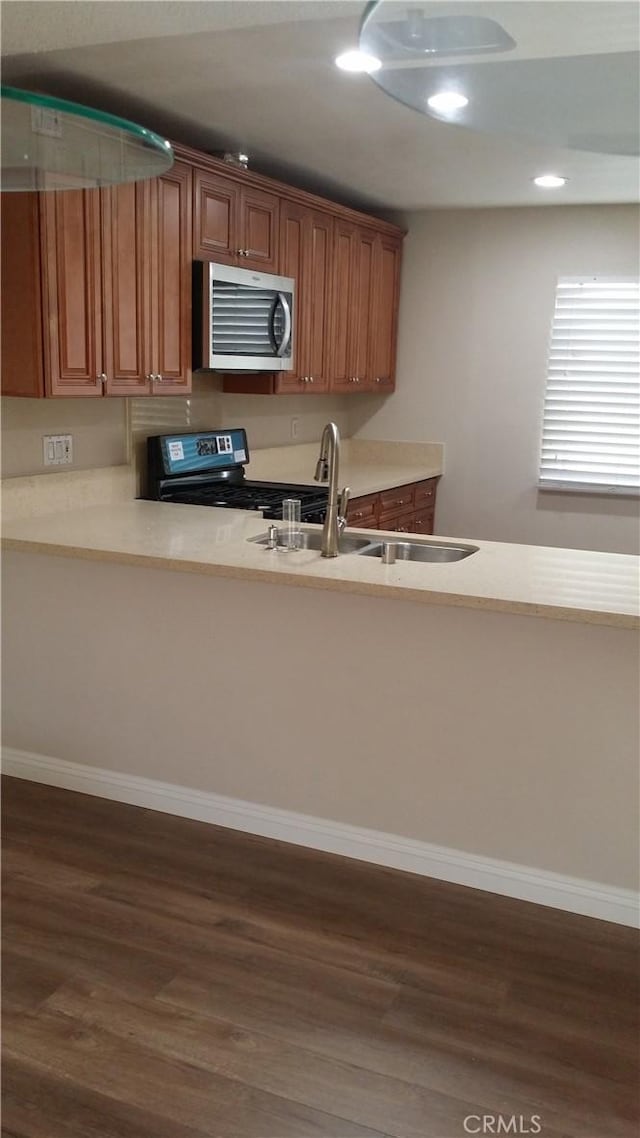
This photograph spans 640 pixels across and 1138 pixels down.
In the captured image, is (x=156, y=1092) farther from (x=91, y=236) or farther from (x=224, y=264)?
(x=224, y=264)

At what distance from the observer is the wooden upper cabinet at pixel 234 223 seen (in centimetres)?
354

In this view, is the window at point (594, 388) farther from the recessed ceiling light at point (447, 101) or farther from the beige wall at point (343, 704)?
the recessed ceiling light at point (447, 101)

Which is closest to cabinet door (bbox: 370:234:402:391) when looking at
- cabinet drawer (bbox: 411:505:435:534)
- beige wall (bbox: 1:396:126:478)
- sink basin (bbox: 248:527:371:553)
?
cabinet drawer (bbox: 411:505:435:534)

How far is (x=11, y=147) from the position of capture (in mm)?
1119

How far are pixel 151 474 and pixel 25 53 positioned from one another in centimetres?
164

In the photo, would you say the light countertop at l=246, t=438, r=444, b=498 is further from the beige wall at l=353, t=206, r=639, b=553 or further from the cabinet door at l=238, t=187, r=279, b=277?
the cabinet door at l=238, t=187, r=279, b=277

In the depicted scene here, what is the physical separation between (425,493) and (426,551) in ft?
7.49

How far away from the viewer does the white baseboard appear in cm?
249

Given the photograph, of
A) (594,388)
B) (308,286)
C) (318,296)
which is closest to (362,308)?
(318,296)

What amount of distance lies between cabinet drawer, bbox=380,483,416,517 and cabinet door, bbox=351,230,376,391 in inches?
24.8

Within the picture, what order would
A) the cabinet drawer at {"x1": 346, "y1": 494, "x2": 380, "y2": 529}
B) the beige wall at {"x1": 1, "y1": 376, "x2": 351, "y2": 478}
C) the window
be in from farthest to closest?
the window → the cabinet drawer at {"x1": 346, "y1": 494, "x2": 380, "y2": 529} → the beige wall at {"x1": 1, "y1": 376, "x2": 351, "y2": 478}

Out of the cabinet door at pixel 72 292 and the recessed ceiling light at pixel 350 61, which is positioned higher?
the recessed ceiling light at pixel 350 61

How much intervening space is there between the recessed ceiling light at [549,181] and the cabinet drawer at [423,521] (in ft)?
6.09

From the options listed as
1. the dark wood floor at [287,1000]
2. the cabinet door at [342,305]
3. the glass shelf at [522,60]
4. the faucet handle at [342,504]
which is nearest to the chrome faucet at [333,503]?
the faucet handle at [342,504]
